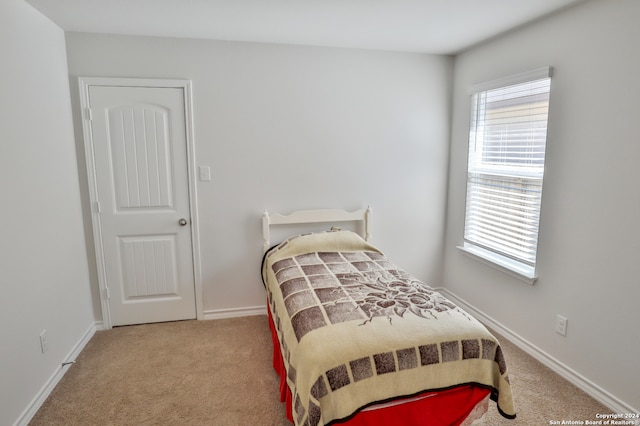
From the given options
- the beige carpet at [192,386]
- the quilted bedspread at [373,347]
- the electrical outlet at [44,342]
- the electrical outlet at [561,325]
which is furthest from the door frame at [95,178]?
the electrical outlet at [561,325]

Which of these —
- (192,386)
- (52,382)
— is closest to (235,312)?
(192,386)

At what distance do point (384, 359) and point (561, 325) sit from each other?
1547 millimetres

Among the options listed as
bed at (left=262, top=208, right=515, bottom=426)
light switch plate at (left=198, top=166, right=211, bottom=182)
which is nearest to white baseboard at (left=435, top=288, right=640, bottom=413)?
bed at (left=262, top=208, right=515, bottom=426)

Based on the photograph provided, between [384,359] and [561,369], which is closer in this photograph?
[384,359]

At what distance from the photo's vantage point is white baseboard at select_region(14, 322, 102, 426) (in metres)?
2.05

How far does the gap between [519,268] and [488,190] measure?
700 millimetres

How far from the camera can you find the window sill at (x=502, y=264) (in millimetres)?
2713

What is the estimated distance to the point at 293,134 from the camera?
3281mm

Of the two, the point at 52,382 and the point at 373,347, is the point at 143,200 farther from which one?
the point at 373,347

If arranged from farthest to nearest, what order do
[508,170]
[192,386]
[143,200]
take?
[143,200], [508,170], [192,386]

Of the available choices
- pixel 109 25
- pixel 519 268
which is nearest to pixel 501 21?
pixel 519 268

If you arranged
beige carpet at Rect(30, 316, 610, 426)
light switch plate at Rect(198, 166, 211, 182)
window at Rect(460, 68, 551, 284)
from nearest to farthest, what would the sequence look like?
beige carpet at Rect(30, 316, 610, 426) < window at Rect(460, 68, 551, 284) < light switch plate at Rect(198, 166, 211, 182)

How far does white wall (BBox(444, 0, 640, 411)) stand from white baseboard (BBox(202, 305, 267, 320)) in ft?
6.98

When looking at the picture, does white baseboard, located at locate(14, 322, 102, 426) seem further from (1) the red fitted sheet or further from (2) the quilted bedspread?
(1) the red fitted sheet
